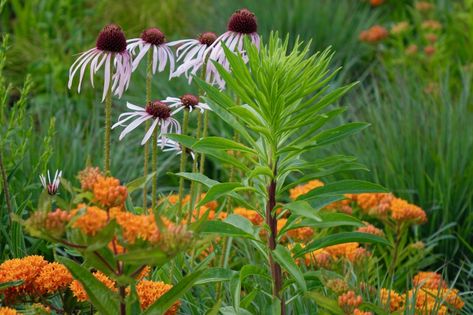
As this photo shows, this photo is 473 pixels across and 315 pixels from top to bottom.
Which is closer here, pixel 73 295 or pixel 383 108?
pixel 73 295

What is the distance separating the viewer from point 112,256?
1.61 m

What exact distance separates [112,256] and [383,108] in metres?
2.90

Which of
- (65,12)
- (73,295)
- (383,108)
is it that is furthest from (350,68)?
(73,295)

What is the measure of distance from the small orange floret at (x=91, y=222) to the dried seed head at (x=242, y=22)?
41.2 inches

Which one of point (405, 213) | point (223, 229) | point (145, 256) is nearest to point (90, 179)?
point (145, 256)

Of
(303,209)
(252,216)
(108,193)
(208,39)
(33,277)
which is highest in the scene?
(208,39)

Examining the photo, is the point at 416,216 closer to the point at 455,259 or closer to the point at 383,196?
the point at 383,196

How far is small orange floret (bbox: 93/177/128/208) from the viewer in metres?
1.55

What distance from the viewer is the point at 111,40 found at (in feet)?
7.24

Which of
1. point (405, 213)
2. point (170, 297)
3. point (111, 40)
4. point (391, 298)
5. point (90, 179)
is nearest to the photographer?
point (90, 179)

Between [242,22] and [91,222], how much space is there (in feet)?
3.54

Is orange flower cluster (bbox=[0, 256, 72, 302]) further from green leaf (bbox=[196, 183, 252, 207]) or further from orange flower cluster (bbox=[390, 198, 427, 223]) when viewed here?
orange flower cluster (bbox=[390, 198, 427, 223])

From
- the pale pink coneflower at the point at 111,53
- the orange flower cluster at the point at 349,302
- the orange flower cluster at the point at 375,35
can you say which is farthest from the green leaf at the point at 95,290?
the orange flower cluster at the point at 375,35

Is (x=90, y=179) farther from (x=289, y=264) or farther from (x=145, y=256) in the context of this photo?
(x=289, y=264)
